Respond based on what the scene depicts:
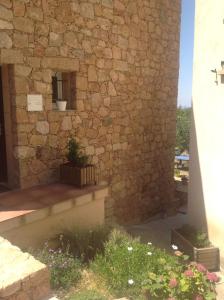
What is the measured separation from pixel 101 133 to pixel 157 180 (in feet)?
7.73

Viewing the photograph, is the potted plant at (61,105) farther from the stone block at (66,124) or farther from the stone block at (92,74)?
the stone block at (92,74)

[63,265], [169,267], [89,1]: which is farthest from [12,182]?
[89,1]

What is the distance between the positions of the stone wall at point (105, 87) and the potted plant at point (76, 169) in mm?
275

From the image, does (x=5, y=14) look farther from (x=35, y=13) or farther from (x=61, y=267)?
(x=61, y=267)

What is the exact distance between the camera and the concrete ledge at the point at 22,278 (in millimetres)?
2411

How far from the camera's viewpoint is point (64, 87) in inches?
213

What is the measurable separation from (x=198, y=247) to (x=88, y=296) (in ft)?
9.85

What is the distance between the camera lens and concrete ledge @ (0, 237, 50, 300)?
94.9 inches

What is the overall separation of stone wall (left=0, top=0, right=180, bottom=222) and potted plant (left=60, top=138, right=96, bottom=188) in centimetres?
27

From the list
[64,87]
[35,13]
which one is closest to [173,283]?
[64,87]

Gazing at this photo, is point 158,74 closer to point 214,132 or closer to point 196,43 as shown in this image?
point 196,43

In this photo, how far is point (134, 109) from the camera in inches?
257

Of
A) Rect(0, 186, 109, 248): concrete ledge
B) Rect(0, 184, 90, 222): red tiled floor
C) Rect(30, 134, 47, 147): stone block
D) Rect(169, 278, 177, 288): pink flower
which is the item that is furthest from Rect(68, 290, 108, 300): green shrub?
Rect(30, 134, 47, 147): stone block

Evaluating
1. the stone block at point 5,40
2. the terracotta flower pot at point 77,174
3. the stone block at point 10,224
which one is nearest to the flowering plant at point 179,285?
the stone block at point 10,224
